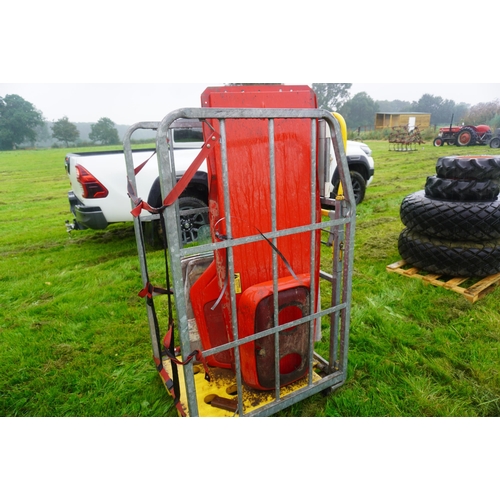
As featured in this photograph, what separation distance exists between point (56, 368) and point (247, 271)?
187cm

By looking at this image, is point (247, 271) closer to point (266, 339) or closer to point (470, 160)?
point (266, 339)

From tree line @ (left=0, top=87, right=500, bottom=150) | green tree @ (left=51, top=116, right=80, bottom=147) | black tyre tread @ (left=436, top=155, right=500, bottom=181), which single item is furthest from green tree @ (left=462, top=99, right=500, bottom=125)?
green tree @ (left=51, top=116, right=80, bottom=147)

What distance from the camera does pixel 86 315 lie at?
3.35 metres

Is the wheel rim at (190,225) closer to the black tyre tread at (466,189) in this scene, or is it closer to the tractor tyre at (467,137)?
the black tyre tread at (466,189)

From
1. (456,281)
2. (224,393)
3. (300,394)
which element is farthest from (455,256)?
(224,393)

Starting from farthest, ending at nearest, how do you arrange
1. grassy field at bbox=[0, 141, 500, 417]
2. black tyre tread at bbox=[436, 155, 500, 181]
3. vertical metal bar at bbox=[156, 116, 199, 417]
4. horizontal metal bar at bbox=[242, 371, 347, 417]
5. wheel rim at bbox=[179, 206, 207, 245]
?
1. wheel rim at bbox=[179, 206, 207, 245]
2. black tyre tread at bbox=[436, 155, 500, 181]
3. grassy field at bbox=[0, 141, 500, 417]
4. horizontal metal bar at bbox=[242, 371, 347, 417]
5. vertical metal bar at bbox=[156, 116, 199, 417]

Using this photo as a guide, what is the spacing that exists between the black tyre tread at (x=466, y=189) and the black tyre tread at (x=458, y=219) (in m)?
0.09

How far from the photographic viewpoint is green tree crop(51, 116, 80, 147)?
4106cm

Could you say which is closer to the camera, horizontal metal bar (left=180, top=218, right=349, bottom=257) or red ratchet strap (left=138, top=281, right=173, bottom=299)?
horizontal metal bar (left=180, top=218, right=349, bottom=257)

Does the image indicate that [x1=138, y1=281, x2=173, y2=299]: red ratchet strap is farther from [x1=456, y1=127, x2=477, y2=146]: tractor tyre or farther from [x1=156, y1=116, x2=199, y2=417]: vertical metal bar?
[x1=456, y1=127, x2=477, y2=146]: tractor tyre

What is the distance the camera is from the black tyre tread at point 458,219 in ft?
10.7

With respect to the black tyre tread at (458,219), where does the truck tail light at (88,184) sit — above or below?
above

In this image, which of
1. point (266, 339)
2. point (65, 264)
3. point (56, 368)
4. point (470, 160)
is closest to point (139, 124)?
point (266, 339)

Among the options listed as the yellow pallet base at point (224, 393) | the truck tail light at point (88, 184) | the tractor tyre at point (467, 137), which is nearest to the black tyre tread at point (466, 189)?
the yellow pallet base at point (224, 393)
